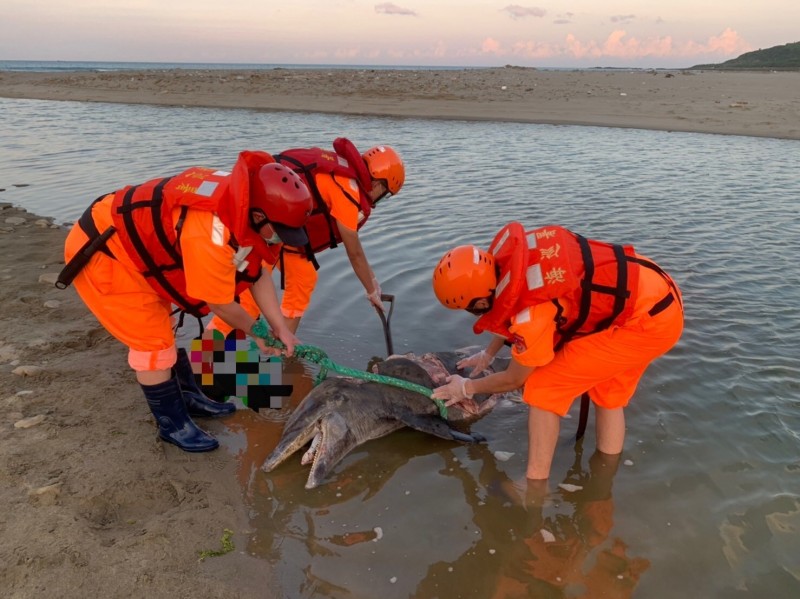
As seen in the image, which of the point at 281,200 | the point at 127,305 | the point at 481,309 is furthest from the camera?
the point at 127,305

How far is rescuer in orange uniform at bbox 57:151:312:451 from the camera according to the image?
320 cm

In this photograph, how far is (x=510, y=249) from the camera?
130 inches

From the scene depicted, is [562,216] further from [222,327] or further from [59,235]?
[59,235]

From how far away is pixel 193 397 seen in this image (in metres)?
4.50

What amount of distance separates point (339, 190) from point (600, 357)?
7.60 ft

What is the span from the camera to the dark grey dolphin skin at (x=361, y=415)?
391 centimetres

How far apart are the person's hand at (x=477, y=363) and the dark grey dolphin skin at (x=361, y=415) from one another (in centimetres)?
16

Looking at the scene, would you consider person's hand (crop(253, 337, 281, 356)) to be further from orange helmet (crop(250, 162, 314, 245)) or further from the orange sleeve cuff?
the orange sleeve cuff

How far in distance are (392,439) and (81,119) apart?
2078 cm

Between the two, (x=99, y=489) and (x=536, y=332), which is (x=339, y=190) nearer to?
(x=536, y=332)

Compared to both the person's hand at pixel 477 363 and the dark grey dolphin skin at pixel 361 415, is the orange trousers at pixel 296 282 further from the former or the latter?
the person's hand at pixel 477 363

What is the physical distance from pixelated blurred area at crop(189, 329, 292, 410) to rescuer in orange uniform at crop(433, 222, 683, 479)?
1.64 metres

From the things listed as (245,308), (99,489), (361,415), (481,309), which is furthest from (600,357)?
(99,489)

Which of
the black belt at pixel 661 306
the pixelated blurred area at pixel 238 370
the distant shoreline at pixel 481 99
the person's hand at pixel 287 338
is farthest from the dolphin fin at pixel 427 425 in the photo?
the distant shoreline at pixel 481 99
